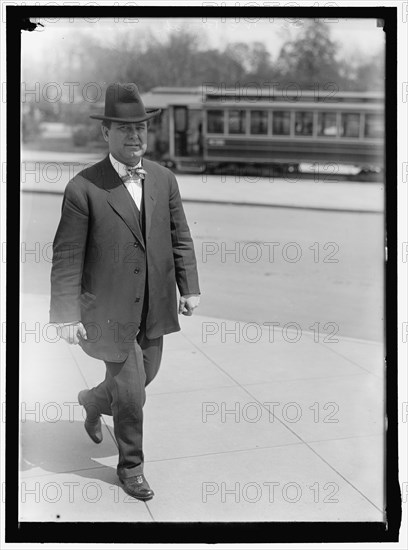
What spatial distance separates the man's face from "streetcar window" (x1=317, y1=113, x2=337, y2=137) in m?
20.4

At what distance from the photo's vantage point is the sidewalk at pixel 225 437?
3.87 m

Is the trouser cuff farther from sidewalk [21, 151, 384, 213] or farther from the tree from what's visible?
sidewalk [21, 151, 384, 213]

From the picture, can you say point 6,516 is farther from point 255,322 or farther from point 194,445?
point 255,322

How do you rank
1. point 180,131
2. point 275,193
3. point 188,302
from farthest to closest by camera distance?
1. point 180,131
2. point 275,193
3. point 188,302

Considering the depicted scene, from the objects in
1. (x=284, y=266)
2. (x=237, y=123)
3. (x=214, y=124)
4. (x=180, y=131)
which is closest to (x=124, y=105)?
(x=284, y=266)

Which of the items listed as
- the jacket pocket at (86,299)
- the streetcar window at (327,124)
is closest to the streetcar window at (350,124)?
the streetcar window at (327,124)

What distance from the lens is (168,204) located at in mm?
3941

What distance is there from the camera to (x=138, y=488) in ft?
12.7

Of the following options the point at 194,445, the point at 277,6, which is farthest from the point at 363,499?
the point at 277,6

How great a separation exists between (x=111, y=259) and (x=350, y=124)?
68.2 ft

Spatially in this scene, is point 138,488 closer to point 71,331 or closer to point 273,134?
point 71,331

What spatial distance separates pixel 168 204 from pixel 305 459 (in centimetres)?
162

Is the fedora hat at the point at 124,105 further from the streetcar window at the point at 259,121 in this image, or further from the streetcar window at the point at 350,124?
the streetcar window at the point at 350,124

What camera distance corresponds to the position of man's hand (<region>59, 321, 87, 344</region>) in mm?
3756
